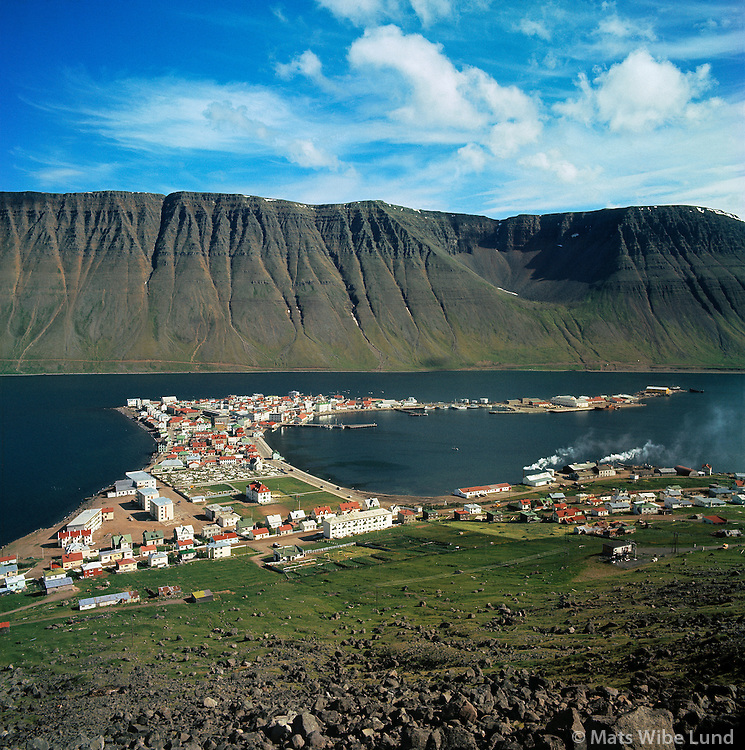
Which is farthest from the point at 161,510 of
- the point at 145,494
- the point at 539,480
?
the point at 539,480

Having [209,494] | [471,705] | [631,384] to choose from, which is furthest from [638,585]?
[631,384]

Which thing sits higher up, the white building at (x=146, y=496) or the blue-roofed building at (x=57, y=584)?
the white building at (x=146, y=496)

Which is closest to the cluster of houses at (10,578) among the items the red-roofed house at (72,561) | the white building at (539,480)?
the red-roofed house at (72,561)

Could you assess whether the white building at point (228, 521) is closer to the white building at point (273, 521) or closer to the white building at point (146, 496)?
the white building at point (273, 521)

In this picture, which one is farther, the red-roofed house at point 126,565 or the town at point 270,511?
the town at point 270,511

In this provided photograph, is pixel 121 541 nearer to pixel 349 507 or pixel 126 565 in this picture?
pixel 126 565

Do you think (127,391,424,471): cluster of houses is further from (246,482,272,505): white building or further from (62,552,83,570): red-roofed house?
(62,552,83,570): red-roofed house

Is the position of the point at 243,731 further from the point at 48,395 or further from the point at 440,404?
the point at 48,395
